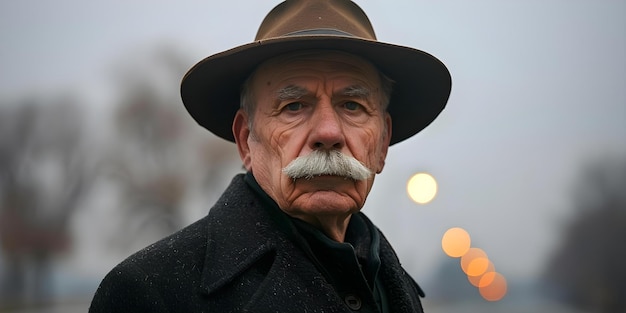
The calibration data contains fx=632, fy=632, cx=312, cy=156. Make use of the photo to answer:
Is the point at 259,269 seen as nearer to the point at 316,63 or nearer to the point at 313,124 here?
the point at 313,124

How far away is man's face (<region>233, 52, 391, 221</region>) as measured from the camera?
7.87 ft

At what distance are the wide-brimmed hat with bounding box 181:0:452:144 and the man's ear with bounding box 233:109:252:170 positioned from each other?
16 cm

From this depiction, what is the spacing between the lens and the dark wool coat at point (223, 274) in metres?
2.14

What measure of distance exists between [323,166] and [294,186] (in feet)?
0.49

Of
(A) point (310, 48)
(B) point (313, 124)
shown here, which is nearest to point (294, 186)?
(B) point (313, 124)

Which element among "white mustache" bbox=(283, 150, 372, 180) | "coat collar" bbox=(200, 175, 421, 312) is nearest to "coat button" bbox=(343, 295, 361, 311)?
"coat collar" bbox=(200, 175, 421, 312)

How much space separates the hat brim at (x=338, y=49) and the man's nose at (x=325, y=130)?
0.91 feet

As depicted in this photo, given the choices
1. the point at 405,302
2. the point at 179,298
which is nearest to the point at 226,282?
the point at 179,298

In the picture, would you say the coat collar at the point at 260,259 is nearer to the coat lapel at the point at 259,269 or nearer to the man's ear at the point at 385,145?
the coat lapel at the point at 259,269

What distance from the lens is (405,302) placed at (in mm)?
2641

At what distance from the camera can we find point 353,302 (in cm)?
239

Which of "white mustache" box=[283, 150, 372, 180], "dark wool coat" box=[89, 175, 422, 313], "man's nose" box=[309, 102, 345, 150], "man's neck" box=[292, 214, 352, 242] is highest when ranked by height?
"man's nose" box=[309, 102, 345, 150]

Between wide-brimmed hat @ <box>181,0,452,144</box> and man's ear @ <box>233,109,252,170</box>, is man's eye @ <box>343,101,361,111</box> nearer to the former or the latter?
wide-brimmed hat @ <box>181,0,452,144</box>

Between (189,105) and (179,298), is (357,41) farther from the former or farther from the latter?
(179,298)
